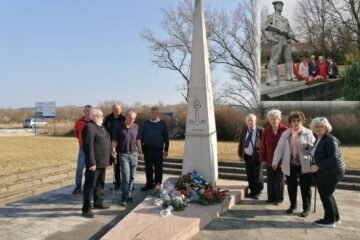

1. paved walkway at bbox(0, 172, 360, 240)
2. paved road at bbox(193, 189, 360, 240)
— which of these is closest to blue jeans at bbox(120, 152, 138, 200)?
paved walkway at bbox(0, 172, 360, 240)

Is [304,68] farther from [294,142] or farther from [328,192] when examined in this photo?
[328,192]

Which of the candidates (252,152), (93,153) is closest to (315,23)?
(252,152)

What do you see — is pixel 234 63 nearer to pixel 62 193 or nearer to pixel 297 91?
pixel 297 91

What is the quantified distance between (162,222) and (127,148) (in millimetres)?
1830

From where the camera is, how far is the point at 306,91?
17.0m

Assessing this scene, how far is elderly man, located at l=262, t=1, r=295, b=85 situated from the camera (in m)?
17.5

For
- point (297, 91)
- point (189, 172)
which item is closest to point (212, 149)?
point (189, 172)

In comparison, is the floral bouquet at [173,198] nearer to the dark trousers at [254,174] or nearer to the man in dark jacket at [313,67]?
the dark trousers at [254,174]

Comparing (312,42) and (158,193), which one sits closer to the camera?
(158,193)

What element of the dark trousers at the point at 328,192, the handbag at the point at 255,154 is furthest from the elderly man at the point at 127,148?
the dark trousers at the point at 328,192

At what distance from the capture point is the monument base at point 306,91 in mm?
16734

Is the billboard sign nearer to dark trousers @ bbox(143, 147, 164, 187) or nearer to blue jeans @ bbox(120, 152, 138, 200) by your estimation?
dark trousers @ bbox(143, 147, 164, 187)

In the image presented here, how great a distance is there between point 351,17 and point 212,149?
14986mm

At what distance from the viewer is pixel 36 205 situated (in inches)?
245
